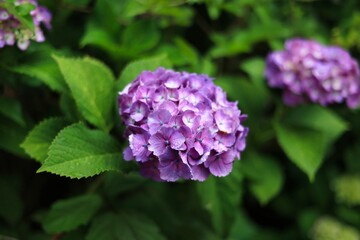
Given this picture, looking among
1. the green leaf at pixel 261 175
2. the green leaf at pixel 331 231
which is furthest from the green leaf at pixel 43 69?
the green leaf at pixel 331 231

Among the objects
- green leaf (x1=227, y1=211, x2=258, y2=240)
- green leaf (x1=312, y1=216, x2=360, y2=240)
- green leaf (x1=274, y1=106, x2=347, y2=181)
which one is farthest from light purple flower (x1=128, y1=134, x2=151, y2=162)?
green leaf (x1=312, y1=216, x2=360, y2=240)

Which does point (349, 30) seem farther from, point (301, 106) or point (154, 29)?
point (154, 29)

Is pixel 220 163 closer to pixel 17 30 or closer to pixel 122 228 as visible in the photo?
pixel 122 228

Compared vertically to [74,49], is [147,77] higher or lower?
higher

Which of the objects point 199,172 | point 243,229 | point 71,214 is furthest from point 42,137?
point 243,229

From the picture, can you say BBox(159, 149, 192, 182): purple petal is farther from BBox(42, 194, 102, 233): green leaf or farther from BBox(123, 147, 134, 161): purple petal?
BBox(42, 194, 102, 233): green leaf

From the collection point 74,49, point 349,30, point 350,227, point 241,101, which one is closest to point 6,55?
point 74,49

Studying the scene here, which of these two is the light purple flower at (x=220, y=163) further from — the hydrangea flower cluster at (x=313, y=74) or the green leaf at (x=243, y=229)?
the green leaf at (x=243, y=229)
